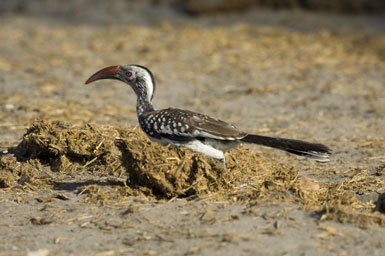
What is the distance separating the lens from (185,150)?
5.05m

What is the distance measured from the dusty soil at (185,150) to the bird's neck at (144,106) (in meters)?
0.27

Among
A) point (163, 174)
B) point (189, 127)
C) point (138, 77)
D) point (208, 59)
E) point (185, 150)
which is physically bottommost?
point (163, 174)

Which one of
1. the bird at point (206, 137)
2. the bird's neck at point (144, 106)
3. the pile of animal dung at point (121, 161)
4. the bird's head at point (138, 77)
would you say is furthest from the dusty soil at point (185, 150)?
the bird's head at point (138, 77)

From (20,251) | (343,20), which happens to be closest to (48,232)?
(20,251)

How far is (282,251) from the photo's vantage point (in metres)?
3.90

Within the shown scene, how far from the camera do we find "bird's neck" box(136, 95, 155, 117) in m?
5.68

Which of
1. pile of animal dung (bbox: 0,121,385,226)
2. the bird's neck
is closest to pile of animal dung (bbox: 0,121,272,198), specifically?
pile of animal dung (bbox: 0,121,385,226)

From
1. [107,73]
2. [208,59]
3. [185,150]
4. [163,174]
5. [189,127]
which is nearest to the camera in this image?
[163,174]

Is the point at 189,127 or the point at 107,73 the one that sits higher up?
the point at 107,73

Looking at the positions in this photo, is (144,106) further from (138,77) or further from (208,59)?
(208,59)

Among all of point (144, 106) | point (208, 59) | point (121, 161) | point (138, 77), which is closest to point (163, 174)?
point (121, 161)

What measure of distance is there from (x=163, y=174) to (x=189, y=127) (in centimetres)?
50

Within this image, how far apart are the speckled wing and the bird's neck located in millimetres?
346

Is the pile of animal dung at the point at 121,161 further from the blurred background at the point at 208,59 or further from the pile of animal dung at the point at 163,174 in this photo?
the blurred background at the point at 208,59
